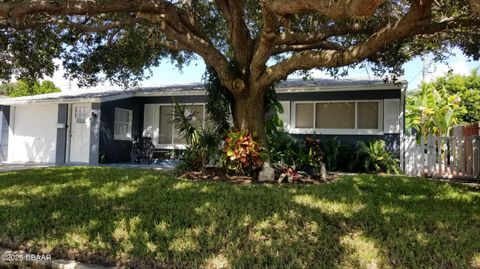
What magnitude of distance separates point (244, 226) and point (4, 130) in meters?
16.7

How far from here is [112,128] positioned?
53.0 ft

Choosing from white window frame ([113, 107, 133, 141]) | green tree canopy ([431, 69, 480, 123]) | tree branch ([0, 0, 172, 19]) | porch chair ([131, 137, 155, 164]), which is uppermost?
green tree canopy ([431, 69, 480, 123])

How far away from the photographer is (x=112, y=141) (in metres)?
16.2

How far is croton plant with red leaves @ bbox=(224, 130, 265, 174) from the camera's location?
8.84 metres

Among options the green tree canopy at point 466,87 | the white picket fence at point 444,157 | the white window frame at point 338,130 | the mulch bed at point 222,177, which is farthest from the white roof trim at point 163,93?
the green tree canopy at point 466,87

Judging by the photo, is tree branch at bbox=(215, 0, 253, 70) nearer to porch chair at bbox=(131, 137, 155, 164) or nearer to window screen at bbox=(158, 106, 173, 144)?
porch chair at bbox=(131, 137, 155, 164)

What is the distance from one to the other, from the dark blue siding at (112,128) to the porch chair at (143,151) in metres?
0.46

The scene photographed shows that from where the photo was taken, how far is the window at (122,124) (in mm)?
16516

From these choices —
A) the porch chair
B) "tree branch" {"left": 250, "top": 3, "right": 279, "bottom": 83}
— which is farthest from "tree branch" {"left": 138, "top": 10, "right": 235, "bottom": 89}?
the porch chair

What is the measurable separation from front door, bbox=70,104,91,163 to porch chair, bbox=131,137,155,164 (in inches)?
71.3

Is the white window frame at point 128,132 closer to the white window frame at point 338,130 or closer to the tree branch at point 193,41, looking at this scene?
the white window frame at point 338,130

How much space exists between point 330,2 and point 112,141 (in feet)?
41.5

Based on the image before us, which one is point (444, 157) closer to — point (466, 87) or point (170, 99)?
point (170, 99)

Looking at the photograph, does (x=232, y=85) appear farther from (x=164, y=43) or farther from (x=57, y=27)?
(x=57, y=27)
